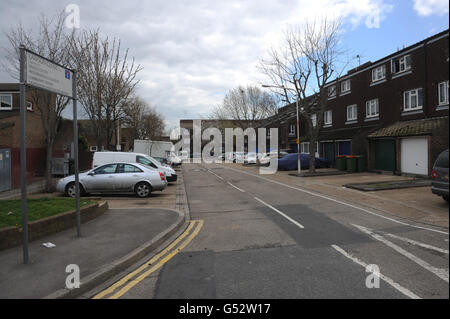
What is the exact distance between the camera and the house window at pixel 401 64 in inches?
794

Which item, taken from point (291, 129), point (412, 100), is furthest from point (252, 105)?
point (412, 100)

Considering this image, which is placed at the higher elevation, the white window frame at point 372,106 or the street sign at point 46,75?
the white window frame at point 372,106

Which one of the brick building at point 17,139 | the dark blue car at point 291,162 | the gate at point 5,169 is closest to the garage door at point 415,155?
the dark blue car at point 291,162

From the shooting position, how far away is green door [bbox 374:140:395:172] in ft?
66.7

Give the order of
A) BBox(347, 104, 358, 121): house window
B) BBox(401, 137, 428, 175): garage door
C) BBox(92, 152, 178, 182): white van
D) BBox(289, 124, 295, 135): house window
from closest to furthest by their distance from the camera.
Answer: BBox(92, 152, 178, 182): white van < BBox(401, 137, 428, 175): garage door < BBox(347, 104, 358, 121): house window < BBox(289, 124, 295, 135): house window

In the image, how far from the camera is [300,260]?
5375 mm

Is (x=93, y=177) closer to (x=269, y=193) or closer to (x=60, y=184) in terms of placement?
(x=60, y=184)

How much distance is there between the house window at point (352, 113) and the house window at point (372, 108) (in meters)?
1.58

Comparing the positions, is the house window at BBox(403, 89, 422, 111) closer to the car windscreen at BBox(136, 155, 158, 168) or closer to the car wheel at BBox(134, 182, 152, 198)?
the car windscreen at BBox(136, 155, 158, 168)

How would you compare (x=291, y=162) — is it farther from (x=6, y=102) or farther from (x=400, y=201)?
(x=6, y=102)

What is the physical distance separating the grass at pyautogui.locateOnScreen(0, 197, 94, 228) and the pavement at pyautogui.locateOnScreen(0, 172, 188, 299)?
2.24ft

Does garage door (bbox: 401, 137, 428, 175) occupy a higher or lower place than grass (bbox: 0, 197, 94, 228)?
higher

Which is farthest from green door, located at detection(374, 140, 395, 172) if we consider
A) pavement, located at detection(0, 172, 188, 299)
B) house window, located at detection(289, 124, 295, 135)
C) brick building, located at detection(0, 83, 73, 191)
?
house window, located at detection(289, 124, 295, 135)

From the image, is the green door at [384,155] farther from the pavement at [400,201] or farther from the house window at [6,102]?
the house window at [6,102]
